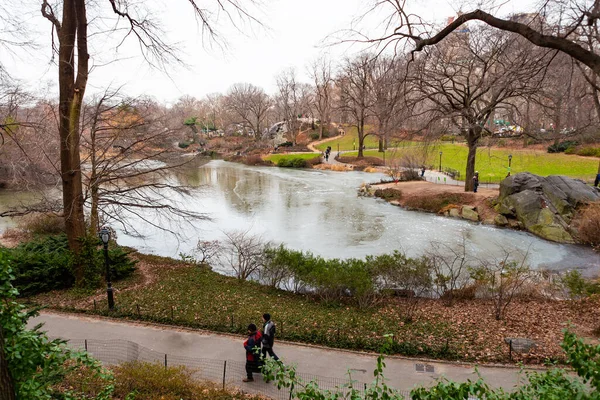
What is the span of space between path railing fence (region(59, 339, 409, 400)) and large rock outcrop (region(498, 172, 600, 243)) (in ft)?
58.2

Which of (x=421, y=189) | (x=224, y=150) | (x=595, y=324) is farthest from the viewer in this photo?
(x=224, y=150)

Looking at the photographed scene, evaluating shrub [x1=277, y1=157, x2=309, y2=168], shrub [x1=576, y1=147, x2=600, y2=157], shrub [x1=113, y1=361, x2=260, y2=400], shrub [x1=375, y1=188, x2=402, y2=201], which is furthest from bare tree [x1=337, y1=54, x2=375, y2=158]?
shrub [x1=113, y1=361, x2=260, y2=400]

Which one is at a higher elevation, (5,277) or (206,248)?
(5,277)

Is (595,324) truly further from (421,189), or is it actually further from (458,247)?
(421,189)

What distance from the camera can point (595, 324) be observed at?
9.79 m

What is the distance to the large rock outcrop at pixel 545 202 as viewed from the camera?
813 inches

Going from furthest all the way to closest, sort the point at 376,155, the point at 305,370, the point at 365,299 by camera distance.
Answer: the point at 376,155 → the point at 365,299 → the point at 305,370

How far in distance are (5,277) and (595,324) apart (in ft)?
40.2

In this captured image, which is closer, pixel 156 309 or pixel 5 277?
pixel 5 277

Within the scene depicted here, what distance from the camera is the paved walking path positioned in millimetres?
7738

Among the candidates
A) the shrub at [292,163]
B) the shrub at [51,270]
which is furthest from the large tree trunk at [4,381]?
the shrub at [292,163]

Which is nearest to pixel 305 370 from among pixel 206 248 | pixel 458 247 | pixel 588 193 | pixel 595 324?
pixel 595 324

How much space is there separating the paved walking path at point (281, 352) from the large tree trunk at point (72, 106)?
3073mm

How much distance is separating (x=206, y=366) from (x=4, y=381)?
4.44 m
